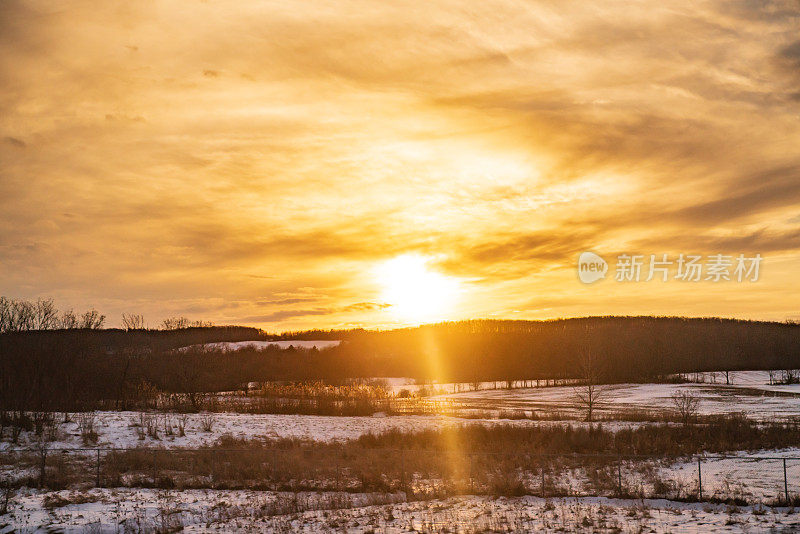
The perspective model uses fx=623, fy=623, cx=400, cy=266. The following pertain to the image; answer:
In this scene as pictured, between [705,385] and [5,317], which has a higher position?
[5,317]

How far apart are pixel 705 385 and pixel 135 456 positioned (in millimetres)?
92958

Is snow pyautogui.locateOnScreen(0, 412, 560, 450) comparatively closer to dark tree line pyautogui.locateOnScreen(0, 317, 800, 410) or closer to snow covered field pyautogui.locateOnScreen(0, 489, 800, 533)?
dark tree line pyautogui.locateOnScreen(0, 317, 800, 410)

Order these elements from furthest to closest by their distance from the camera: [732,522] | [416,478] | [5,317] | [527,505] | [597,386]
→ [597,386]
[5,317]
[416,478]
[527,505]
[732,522]

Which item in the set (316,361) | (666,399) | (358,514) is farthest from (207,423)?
(316,361)

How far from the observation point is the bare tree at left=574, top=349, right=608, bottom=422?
63109 mm

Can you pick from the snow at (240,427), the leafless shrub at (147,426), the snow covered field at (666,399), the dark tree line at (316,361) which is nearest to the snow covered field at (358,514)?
the snow at (240,427)

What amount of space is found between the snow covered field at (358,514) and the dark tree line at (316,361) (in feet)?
79.1

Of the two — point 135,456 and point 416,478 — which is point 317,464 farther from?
point 135,456

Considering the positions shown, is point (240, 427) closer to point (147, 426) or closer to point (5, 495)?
point (147, 426)

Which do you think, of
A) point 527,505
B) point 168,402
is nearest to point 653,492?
point 527,505

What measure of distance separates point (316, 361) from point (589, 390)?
333 ft

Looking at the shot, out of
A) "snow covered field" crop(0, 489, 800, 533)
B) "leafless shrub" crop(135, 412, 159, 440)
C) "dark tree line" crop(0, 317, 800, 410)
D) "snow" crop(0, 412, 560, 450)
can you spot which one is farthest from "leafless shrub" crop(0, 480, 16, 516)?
"dark tree line" crop(0, 317, 800, 410)

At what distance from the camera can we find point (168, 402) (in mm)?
63562

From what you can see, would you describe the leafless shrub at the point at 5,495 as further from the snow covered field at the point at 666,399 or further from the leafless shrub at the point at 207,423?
the snow covered field at the point at 666,399
